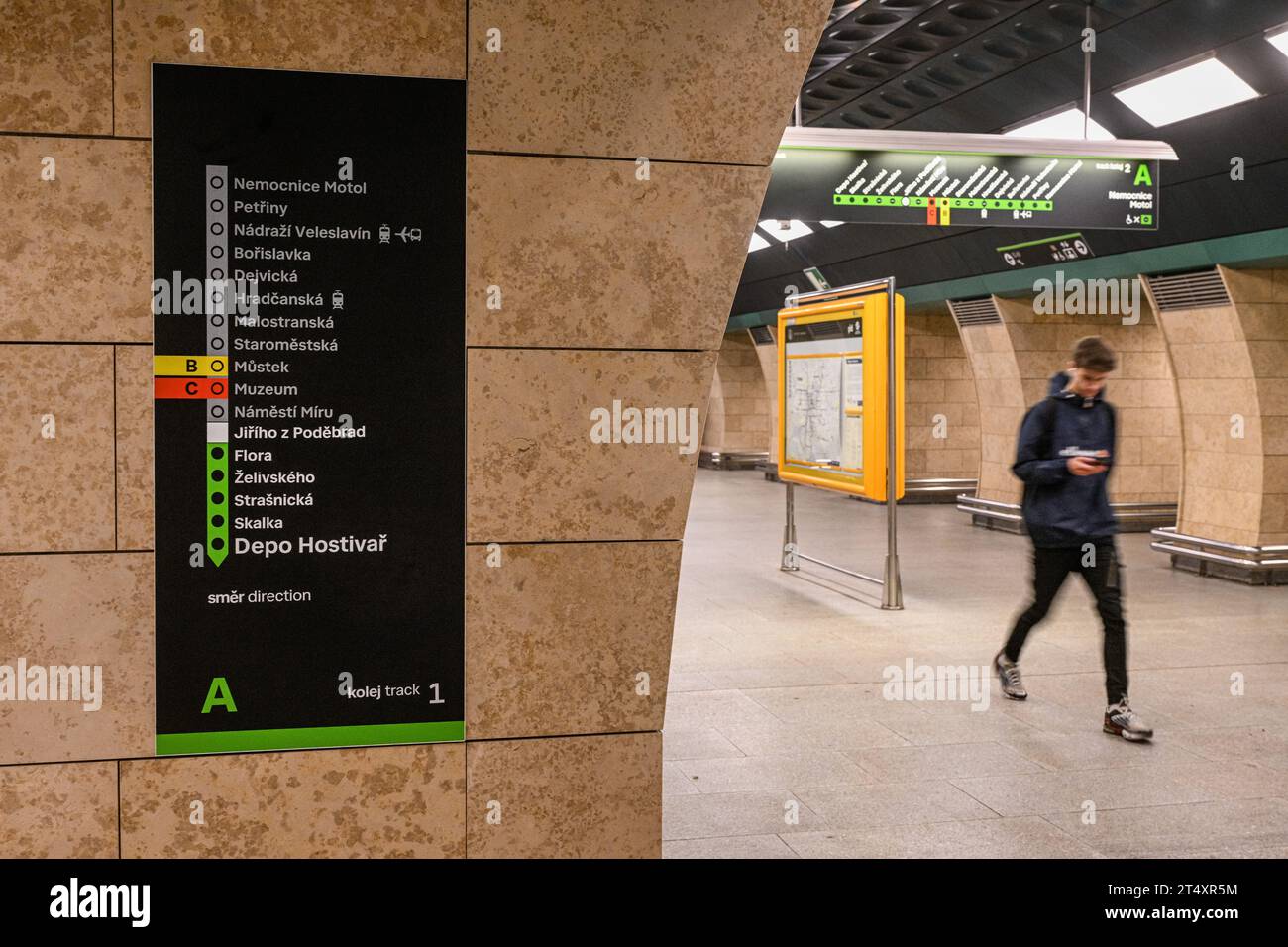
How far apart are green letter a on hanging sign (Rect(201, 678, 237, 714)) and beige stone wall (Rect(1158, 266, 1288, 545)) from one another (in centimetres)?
1018

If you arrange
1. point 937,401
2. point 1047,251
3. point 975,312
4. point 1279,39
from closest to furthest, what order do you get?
1. point 1279,39
2. point 1047,251
3. point 975,312
4. point 937,401

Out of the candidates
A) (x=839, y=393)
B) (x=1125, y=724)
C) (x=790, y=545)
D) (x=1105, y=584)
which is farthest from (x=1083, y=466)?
(x=790, y=545)

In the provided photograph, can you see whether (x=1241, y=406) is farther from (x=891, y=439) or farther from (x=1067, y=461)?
(x=1067, y=461)

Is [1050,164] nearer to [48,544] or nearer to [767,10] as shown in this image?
[767,10]

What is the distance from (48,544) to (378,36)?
1.42 m

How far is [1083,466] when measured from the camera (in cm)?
585

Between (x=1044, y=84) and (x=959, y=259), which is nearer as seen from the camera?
(x=1044, y=84)

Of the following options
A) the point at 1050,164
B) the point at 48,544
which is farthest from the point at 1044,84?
the point at 48,544

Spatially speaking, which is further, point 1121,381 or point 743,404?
point 743,404

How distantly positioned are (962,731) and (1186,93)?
5863 millimetres

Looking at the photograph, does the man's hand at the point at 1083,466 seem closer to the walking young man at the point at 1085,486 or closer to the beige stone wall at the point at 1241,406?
the walking young man at the point at 1085,486

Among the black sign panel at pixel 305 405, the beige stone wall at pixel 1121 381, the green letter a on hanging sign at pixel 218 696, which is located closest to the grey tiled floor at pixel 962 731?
the black sign panel at pixel 305 405

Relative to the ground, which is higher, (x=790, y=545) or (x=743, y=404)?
(x=743, y=404)

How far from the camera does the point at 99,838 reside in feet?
9.81
